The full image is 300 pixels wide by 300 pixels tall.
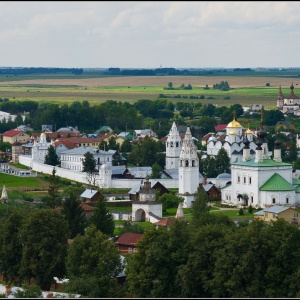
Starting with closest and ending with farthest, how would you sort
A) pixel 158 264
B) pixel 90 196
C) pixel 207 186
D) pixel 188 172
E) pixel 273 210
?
pixel 158 264 < pixel 273 210 < pixel 90 196 < pixel 188 172 < pixel 207 186

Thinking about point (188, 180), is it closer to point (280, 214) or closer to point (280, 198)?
point (280, 198)

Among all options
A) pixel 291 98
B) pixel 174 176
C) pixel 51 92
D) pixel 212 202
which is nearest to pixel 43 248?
pixel 212 202

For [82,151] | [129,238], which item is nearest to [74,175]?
[82,151]

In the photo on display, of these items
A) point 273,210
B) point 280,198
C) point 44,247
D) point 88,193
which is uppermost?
point 88,193

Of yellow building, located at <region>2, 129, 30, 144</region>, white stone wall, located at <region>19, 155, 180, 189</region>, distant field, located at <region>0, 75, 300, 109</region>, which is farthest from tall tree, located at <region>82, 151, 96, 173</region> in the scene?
distant field, located at <region>0, 75, 300, 109</region>

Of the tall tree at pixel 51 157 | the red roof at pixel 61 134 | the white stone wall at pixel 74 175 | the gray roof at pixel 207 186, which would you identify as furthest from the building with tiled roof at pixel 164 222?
the red roof at pixel 61 134

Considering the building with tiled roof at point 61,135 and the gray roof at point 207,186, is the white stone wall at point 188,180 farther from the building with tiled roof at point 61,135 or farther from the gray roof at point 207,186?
the building with tiled roof at point 61,135

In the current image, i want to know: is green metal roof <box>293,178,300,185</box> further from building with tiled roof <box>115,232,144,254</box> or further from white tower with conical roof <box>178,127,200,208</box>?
building with tiled roof <box>115,232,144,254</box>
